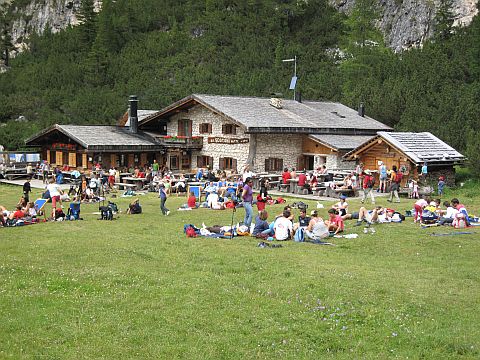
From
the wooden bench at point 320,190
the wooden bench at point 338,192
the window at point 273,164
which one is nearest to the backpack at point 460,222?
the wooden bench at point 338,192

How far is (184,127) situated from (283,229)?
26.3 meters

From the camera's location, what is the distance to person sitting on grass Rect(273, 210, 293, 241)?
1544cm

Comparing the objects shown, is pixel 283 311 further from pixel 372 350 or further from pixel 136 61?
pixel 136 61

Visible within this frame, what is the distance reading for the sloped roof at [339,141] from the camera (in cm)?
3619

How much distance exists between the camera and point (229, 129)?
37.8m

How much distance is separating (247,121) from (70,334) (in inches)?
1104

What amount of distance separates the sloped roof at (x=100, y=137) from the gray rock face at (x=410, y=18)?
45403mm

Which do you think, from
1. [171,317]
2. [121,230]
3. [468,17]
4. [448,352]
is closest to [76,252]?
[121,230]

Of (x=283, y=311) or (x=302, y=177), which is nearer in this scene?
(x=283, y=311)

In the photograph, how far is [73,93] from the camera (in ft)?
233

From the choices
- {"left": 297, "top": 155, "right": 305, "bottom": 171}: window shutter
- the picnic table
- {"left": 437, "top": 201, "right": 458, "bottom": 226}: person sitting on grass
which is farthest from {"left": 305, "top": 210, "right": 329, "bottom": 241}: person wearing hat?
{"left": 297, "top": 155, "right": 305, "bottom": 171}: window shutter

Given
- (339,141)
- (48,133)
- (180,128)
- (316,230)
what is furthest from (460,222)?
(48,133)

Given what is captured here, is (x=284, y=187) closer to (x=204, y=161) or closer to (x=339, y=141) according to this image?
(x=339, y=141)

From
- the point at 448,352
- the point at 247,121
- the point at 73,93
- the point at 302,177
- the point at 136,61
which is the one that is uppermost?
the point at 136,61
